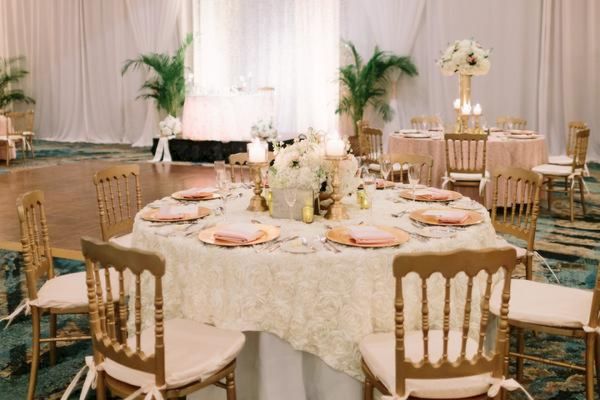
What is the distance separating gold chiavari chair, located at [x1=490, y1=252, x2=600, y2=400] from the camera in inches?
96.3

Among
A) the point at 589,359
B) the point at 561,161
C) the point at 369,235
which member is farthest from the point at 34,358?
the point at 561,161

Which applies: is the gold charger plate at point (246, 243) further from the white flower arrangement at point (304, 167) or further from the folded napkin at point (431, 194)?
the folded napkin at point (431, 194)

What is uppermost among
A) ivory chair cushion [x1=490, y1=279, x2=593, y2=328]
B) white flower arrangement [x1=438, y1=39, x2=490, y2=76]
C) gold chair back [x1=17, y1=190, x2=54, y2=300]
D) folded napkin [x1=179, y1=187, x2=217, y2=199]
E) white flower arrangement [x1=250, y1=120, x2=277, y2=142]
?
white flower arrangement [x1=438, y1=39, x2=490, y2=76]

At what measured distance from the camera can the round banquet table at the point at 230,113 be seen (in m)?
10.3

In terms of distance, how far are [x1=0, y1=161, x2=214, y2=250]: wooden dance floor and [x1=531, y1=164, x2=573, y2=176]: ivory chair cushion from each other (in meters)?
4.05

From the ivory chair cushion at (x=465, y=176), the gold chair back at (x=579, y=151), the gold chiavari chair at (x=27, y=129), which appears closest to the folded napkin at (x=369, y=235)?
the ivory chair cushion at (x=465, y=176)

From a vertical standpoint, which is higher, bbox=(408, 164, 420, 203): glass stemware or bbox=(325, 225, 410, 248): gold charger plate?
bbox=(408, 164, 420, 203): glass stemware

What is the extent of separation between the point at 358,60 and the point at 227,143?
→ 9.02 ft

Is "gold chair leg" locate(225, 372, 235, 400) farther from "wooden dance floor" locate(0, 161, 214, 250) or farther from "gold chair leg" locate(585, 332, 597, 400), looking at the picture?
"wooden dance floor" locate(0, 161, 214, 250)

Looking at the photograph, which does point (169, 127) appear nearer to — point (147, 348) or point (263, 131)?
point (263, 131)

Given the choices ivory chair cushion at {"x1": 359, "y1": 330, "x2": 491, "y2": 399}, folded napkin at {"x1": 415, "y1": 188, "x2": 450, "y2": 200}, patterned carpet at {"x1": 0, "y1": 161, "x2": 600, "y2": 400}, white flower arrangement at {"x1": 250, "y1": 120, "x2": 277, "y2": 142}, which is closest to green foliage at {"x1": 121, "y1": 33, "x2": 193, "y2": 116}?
white flower arrangement at {"x1": 250, "y1": 120, "x2": 277, "y2": 142}

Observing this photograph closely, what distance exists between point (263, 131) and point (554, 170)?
194 inches

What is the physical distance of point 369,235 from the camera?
2.39 meters

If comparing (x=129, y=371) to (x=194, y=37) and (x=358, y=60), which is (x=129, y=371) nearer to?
(x=358, y=60)
